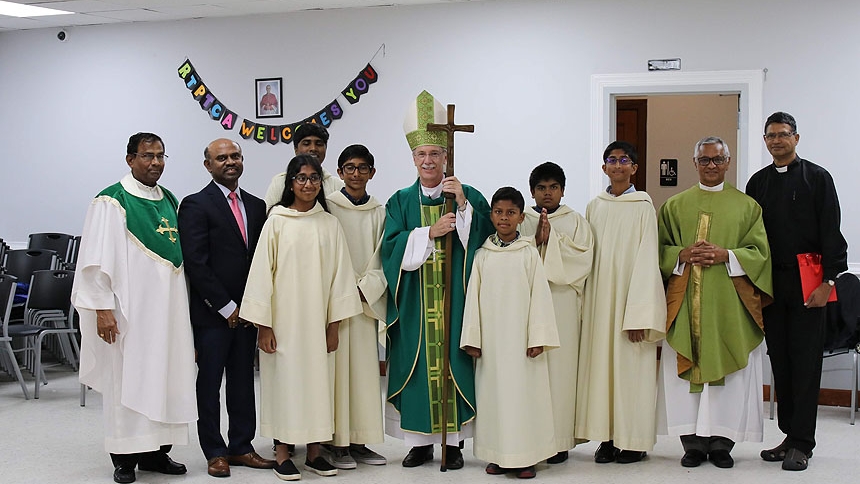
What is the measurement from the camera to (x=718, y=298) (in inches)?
187

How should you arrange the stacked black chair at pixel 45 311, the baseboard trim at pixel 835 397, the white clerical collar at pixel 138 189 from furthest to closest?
the stacked black chair at pixel 45 311, the baseboard trim at pixel 835 397, the white clerical collar at pixel 138 189

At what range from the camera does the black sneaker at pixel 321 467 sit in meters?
4.65

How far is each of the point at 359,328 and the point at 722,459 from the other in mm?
1929

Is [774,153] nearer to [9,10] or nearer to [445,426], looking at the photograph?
[445,426]

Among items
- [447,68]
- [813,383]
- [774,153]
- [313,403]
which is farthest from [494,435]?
[447,68]

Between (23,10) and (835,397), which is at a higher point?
(23,10)

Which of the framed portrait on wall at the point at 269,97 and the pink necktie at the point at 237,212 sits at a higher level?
the framed portrait on wall at the point at 269,97

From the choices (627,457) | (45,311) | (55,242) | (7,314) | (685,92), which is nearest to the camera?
(627,457)

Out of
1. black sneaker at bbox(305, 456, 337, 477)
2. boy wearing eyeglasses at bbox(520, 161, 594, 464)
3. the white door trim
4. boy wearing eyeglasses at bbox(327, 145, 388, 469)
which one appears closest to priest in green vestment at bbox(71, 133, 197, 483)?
black sneaker at bbox(305, 456, 337, 477)

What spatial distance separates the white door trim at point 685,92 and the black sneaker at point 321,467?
330 cm

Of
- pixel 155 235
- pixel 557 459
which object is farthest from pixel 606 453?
pixel 155 235

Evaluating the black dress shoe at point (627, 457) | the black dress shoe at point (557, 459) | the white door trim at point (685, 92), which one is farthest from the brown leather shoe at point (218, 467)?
the white door trim at point (685, 92)

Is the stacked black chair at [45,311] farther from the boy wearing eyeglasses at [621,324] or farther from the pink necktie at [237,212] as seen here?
the boy wearing eyeglasses at [621,324]

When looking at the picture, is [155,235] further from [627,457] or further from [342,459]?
[627,457]
